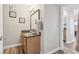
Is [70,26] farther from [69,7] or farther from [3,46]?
[3,46]

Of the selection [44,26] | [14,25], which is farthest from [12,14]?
[44,26]

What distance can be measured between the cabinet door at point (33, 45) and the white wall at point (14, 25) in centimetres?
17

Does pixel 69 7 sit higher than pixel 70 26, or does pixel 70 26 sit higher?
pixel 69 7

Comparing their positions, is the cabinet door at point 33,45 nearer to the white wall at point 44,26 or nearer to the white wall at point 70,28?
the white wall at point 44,26

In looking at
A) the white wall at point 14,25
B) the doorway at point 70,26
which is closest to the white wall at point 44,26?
the white wall at point 14,25

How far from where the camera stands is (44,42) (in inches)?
54.9

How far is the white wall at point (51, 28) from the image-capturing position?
138 centimetres

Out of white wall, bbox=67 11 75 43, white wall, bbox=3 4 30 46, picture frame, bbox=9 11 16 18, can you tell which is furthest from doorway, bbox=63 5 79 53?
picture frame, bbox=9 11 16 18

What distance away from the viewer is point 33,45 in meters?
1.40

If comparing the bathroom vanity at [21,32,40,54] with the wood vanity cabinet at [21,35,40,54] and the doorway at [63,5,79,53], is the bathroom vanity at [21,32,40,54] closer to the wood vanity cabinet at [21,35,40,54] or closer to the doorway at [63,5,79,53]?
the wood vanity cabinet at [21,35,40,54]

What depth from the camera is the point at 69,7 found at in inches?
53.7
